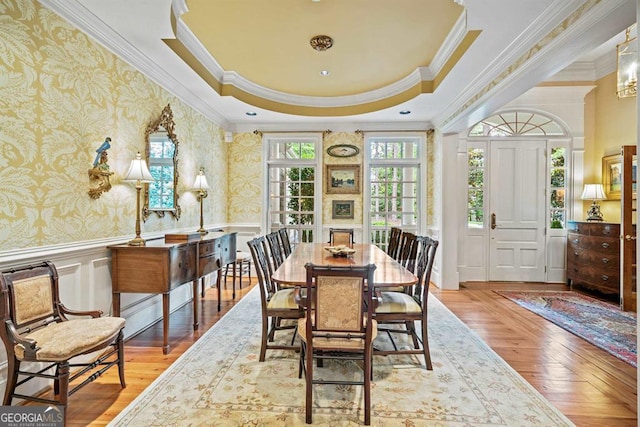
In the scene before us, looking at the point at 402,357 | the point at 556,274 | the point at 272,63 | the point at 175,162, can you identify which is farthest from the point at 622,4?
the point at 556,274

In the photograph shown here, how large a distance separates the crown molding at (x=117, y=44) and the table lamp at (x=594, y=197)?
6.11 m

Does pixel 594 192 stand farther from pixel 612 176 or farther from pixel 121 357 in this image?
pixel 121 357

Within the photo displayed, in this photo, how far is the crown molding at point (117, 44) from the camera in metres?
2.23

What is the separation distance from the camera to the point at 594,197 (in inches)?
191

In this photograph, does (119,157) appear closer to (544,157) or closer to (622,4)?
(622,4)

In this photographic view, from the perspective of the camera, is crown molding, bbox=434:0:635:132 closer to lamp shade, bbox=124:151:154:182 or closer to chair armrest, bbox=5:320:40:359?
lamp shade, bbox=124:151:154:182

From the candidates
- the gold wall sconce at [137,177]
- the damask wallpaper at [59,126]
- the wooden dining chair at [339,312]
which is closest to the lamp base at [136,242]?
the gold wall sconce at [137,177]

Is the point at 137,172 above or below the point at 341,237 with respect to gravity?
above

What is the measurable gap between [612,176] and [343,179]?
4201mm

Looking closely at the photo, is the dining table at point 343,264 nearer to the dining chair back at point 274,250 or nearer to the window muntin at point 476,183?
the dining chair back at point 274,250

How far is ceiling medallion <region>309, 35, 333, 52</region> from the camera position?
10.2 feet

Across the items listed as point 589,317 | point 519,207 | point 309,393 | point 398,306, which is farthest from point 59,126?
point 519,207

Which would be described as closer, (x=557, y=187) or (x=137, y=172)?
(x=137, y=172)

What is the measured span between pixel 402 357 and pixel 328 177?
3.50 metres
